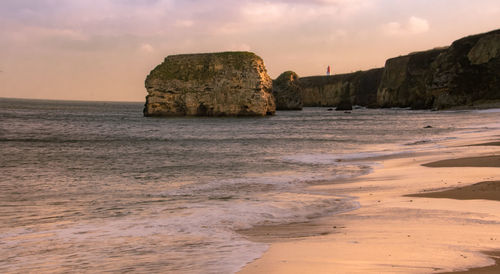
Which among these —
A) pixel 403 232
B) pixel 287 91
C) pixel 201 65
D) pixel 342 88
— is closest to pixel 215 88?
pixel 201 65

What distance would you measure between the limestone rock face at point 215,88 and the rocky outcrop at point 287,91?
3312cm

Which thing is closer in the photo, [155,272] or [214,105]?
[155,272]

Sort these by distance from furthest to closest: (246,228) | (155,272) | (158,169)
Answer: (158,169) → (246,228) → (155,272)

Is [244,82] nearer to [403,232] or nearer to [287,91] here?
[287,91]

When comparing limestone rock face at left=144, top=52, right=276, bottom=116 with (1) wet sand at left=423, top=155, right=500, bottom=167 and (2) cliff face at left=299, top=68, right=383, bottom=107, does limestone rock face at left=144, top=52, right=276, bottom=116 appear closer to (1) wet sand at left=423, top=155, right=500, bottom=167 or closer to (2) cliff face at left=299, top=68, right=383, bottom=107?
(1) wet sand at left=423, top=155, right=500, bottom=167

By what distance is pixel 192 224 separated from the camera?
26.4 ft

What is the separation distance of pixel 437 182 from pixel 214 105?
249 feet

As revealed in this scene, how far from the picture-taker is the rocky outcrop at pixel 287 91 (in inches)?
4726

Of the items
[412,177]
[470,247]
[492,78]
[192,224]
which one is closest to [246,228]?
[192,224]

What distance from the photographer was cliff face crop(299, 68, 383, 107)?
525ft

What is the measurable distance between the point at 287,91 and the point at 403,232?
11737 centimetres

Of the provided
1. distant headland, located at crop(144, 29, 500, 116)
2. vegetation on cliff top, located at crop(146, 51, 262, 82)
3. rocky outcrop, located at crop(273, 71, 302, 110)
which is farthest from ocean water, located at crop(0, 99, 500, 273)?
rocky outcrop, located at crop(273, 71, 302, 110)

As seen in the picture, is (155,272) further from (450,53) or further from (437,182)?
(450,53)

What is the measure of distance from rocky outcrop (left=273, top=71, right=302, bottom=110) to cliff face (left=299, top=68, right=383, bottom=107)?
34019 millimetres
